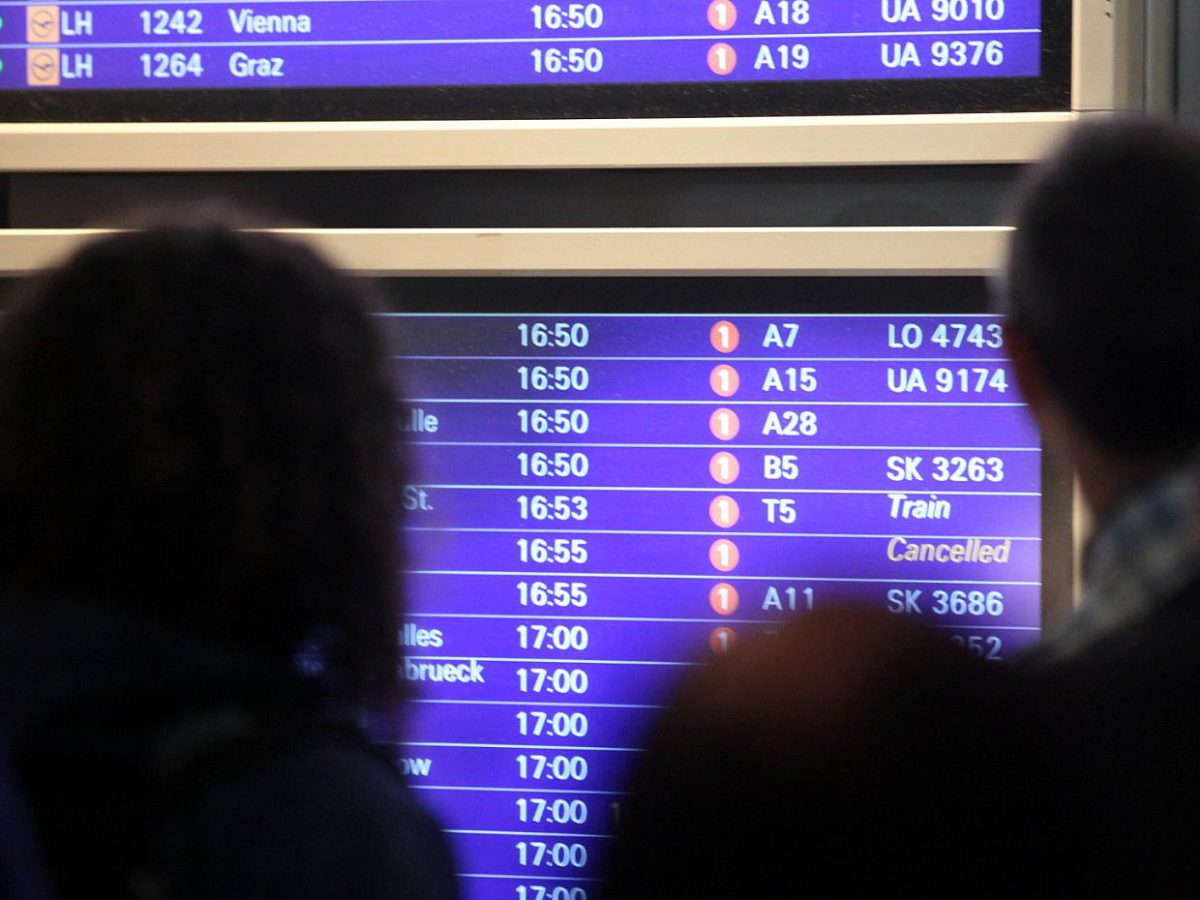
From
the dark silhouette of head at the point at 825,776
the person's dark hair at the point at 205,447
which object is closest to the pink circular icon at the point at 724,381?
the person's dark hair at the point at 205,447

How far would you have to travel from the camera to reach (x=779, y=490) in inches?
65.6

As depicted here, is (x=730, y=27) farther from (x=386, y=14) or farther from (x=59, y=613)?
(x=59, y=613)

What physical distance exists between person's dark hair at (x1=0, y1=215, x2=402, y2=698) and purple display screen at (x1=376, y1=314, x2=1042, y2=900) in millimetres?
576

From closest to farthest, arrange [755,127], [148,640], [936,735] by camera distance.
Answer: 1. [936,735]
2. [148,640]
3. [755,127]

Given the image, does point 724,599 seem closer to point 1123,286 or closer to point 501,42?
point 501,42

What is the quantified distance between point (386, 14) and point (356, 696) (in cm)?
91

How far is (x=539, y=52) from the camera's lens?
168 centimetres

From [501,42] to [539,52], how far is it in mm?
43

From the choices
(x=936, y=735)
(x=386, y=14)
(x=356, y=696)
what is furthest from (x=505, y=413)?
(x=936, y=735)

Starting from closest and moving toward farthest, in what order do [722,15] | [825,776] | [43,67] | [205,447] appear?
1. [825,776]
2. [205,447]
3. [722,15]
4. [43,67]

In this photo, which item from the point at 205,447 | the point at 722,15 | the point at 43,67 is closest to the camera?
the point at 205,447

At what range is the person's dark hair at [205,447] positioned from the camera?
995 mm

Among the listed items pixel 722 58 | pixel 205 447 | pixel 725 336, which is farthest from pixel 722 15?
pixel 205 447

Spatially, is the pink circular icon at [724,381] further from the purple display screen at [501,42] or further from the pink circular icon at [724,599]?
the purple display screen at [501,42]
